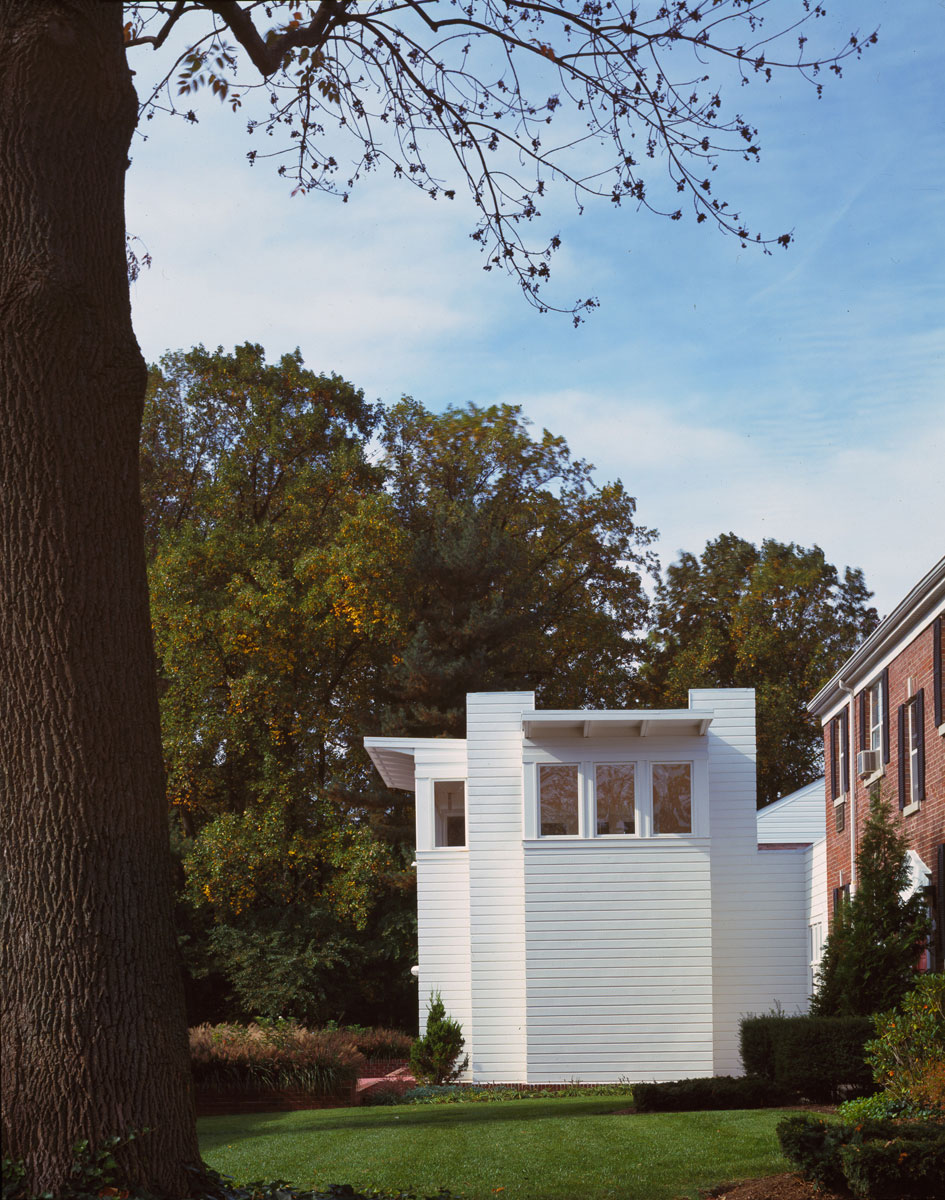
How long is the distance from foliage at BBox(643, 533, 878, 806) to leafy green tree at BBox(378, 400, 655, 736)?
1.62 m

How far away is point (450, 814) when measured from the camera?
23094mm

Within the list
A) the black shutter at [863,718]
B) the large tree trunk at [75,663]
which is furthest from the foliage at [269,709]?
the large tree trunk at [75,663]

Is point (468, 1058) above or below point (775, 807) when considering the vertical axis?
below

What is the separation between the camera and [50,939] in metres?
5.63

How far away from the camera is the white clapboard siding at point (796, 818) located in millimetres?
29078

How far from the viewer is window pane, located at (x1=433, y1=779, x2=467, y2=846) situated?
22.9 meters

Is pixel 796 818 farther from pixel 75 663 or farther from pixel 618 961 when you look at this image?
pixel 75 663

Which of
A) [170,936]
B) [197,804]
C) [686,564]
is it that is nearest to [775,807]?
[686,564]

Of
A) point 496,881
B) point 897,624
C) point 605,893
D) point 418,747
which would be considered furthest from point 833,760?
point 418,747

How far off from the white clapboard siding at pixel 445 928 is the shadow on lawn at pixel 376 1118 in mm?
3885

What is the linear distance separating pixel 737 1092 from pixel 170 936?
10882 millimetres

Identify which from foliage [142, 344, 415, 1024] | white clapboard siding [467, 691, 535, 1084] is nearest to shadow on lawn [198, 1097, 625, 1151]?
white clapboard siding [467, 691, 535, 1084]

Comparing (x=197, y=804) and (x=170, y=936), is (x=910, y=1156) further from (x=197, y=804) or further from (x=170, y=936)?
(x=197, y=804)

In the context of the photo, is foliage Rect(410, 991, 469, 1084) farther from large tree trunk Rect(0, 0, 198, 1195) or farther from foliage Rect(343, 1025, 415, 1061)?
large tree trunk Rect(0, 0, 198, 1195)
